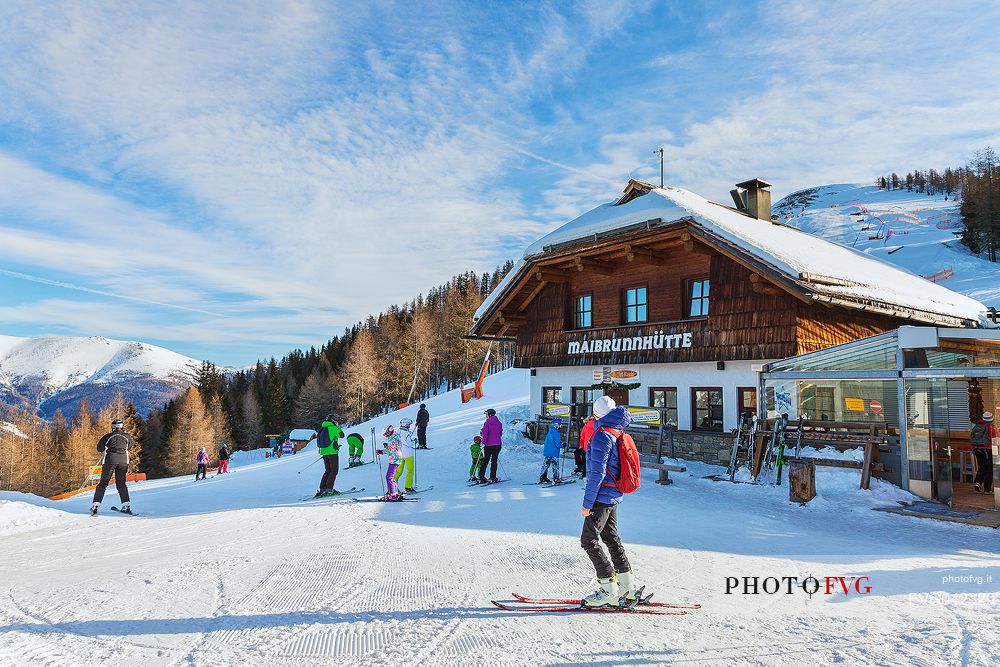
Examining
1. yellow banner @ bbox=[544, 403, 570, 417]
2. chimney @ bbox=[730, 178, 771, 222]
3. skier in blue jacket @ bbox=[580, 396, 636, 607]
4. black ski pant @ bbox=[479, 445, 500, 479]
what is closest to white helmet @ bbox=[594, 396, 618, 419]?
skier in blue jacket @ bbox=[580, 396, 636, 607]

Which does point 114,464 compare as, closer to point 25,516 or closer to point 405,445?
point 25,516

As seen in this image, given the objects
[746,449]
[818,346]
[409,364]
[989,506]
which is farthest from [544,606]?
[409,364]

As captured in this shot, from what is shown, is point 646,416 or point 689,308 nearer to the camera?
point 646,416

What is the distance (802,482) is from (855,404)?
266 cm

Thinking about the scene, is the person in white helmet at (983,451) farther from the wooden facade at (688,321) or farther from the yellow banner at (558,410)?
the yellow banner at (558,410)

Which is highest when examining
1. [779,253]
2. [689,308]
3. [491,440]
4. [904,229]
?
[904,229]

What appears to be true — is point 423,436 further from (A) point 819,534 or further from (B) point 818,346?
(A) point 819,534

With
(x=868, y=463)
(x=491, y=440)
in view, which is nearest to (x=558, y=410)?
(x=491, y=440)

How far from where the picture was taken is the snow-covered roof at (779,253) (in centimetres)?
1368

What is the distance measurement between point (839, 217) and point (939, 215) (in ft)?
70.9

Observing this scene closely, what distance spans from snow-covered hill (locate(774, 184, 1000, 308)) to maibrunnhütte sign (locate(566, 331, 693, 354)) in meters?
21.8

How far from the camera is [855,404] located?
37.7 feet

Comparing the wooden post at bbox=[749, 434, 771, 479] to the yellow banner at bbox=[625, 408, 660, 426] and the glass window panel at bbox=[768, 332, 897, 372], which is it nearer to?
the glass window panel at bbox=[768, 332, 897, 372]

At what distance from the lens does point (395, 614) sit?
15.7 feet
